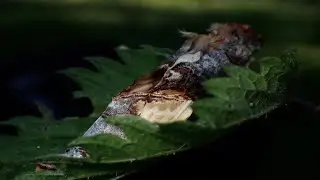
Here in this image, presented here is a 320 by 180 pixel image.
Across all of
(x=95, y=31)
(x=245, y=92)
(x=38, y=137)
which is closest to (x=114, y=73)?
(x=38, y=137)

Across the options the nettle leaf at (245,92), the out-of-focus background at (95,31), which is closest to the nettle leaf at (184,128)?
the nettle leaf at (245,92)

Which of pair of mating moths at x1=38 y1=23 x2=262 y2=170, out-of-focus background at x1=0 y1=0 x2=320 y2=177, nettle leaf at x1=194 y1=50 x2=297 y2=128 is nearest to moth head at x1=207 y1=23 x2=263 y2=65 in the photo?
pair of mating moths at x1=38 y1=23 x2=262 y2=170

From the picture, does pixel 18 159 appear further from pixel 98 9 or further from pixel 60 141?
pixel 98 9

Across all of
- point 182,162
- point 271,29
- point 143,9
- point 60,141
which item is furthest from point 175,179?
point 143,9

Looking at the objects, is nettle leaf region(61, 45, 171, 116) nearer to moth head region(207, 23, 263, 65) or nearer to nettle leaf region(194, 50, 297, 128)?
moth head region(207, 23, 263, 65)

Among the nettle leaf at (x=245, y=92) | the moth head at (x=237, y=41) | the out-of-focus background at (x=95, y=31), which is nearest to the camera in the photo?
the nettle leaf at (x=245, y=92)

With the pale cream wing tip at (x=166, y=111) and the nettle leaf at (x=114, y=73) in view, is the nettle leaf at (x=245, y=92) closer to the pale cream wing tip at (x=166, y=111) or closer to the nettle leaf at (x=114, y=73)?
the pale cream wing tip at (x=166, y=111)

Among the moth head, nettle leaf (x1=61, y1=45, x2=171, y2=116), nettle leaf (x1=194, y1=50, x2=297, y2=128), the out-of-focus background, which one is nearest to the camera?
nettle leaf (x1=194, y1=50, x2=297, y2=128)
